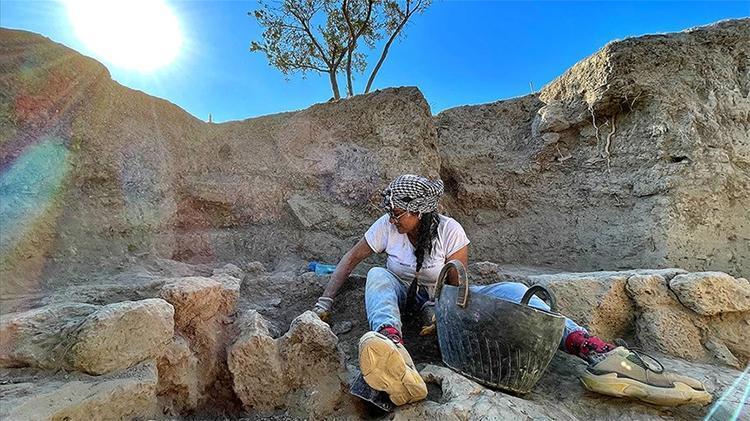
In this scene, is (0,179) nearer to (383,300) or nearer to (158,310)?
(158,310)

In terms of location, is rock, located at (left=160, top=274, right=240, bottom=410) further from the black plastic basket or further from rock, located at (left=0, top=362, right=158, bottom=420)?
the black plastic basket

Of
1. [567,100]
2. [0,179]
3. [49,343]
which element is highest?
[567,100]

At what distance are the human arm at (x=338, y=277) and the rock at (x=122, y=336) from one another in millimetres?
861

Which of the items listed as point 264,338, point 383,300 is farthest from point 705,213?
point 264,338

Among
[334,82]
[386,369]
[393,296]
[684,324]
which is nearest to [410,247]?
[393,296]

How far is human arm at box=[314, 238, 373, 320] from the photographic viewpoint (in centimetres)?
256

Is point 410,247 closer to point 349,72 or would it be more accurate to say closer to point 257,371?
point 257,371

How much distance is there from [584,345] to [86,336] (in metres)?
2.11

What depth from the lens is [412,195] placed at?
2.58 meters

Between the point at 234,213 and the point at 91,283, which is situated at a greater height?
the point at 234,213

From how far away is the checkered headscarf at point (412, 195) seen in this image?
2.58 m

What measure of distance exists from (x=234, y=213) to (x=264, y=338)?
1.67 meters

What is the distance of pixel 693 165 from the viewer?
3.65 meters

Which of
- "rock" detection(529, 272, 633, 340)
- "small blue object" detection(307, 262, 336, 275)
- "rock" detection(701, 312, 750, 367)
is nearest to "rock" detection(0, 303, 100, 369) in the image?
"small blue object" detection(307, 262, 336, 275)
